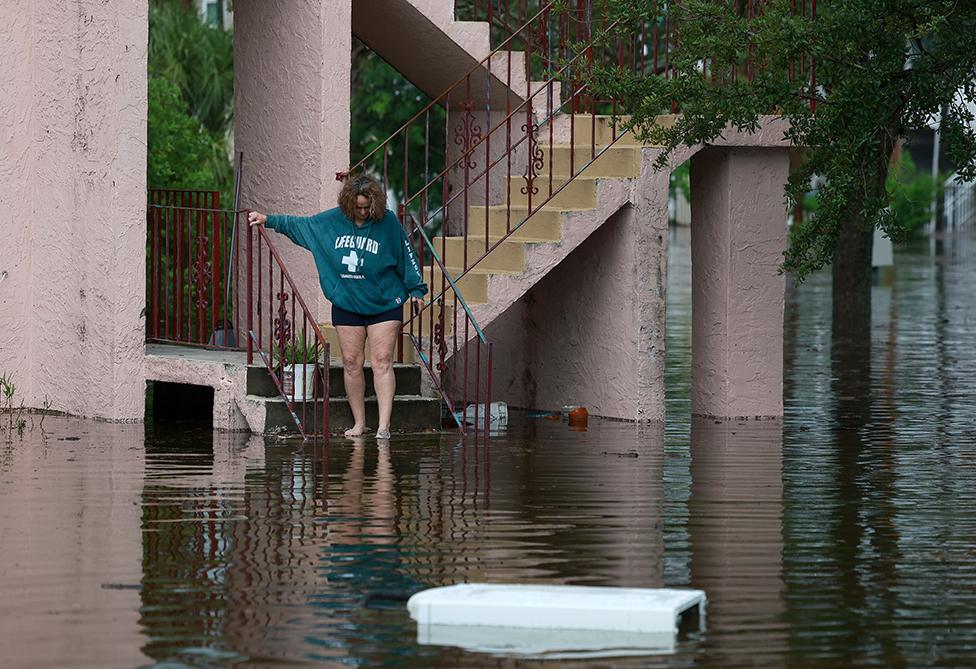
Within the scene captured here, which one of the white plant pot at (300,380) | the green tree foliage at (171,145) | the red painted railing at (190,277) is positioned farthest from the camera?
the green tree foliage at (171,145)

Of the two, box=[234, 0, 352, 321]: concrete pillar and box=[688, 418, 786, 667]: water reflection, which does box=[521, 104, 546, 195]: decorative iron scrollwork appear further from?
box=[688, 418, 786, 667]: water reflection

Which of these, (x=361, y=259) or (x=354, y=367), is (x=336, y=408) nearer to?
(x=354, y=367)

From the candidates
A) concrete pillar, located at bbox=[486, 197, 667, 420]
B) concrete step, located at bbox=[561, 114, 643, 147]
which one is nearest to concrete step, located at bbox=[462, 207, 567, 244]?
concrete pillar, located at bbox=[486, 197, 667, 420]

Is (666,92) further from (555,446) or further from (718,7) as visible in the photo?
(555,446)

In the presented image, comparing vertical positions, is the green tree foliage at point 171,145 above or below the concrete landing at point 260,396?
above

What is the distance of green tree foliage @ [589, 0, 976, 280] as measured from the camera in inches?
522

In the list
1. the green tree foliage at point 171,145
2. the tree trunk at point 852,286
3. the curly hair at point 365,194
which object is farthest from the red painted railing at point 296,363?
the tree trunk at point 852,286

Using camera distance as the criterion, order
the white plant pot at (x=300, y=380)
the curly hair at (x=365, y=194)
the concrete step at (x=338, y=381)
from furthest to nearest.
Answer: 1. the concrete step at (x=338, y=381)
2. the white plant pot at (x=300, y=380)
3. the curly hair at (x=365, y=194)

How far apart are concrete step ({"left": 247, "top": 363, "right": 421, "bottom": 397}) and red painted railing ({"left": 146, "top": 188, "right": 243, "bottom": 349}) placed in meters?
0.98

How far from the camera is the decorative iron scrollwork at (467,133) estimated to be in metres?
15.3

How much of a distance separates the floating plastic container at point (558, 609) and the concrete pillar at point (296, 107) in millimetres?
7833

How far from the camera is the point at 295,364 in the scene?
14.1m

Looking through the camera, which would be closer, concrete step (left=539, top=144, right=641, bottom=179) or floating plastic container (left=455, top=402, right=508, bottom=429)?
floating plastic container (left=455, top=402, right=508, bottom=429)

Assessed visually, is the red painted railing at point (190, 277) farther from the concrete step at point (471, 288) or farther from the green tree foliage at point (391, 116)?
the green tree foliage at point (391, 116)
